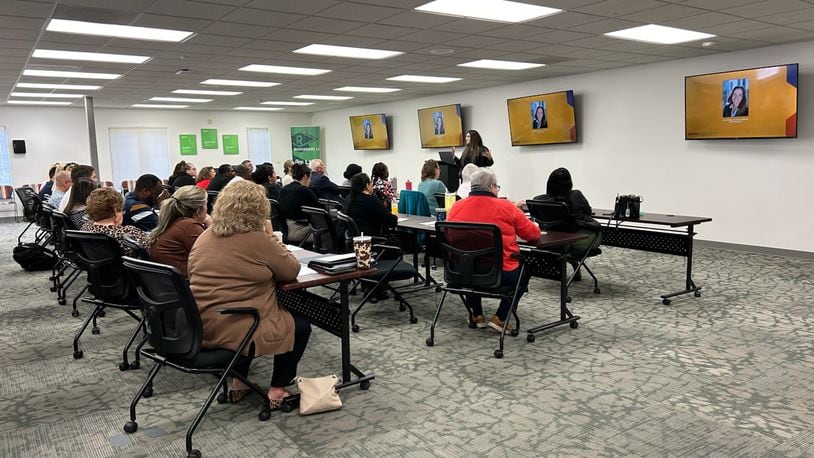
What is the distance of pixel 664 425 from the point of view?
2.82m

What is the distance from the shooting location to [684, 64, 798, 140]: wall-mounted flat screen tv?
6883 mm

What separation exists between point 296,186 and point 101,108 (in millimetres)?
11104

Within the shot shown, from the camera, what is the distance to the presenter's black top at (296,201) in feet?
18.9

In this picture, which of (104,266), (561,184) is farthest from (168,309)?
(561,184)

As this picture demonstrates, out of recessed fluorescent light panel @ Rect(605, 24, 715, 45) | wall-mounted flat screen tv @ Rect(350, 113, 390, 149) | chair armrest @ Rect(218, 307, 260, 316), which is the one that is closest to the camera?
chair armrest @ Rect(218, 307, 260, 316)

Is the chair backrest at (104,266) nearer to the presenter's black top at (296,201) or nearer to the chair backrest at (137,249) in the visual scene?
the chair backrest at (137,249)

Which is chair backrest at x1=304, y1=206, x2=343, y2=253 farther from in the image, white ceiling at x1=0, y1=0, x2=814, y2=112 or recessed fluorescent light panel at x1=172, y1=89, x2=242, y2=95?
recessed fluorescent light panel at x1=172, y1=89, x2=242, y2=95

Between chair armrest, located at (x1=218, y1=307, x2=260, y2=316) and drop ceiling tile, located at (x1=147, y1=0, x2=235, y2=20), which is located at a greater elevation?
drop ceiling tile, located at (x1=147, y1=0, x2=235, y2=20)

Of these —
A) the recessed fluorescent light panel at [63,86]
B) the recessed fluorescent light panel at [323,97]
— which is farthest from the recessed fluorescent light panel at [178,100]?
the recessed fluorescent light panel at [323,97]

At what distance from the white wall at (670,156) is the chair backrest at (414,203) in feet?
13.6

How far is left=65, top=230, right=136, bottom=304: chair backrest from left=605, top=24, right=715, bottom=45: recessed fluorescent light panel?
5.30 m

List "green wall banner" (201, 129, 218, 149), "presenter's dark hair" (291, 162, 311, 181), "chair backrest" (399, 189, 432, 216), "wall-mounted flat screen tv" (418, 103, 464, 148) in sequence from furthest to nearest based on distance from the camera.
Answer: "green wall banner" (201, 129, 218, 149) < "wall-mounted flat screen tv" (418, 103, 464, 148) < "chair backrest" (399, 189, 432, 216) < "presenter's dark hair" (291, 162, 311, 181)

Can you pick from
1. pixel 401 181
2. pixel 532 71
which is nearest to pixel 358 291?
pixel 532 71

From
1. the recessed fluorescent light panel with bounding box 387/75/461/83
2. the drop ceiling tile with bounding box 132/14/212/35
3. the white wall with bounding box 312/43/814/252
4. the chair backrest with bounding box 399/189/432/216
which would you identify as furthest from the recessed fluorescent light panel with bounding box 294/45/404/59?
the white wall with bounding box 312/43/814/252
